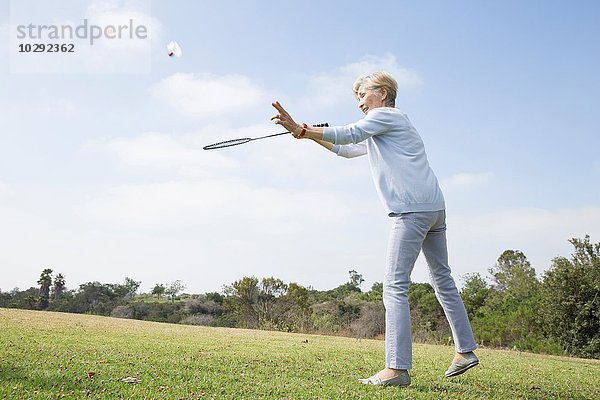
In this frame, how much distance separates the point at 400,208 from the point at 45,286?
58.2 feet

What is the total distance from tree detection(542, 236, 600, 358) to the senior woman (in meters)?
11.8

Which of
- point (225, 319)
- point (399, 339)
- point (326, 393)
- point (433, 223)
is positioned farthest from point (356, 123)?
point (225, 319)

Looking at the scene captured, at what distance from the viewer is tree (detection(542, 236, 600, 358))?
14352 millimetres

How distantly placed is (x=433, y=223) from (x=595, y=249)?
13.4 meters

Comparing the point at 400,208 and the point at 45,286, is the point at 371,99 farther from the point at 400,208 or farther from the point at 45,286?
the point at 45,286

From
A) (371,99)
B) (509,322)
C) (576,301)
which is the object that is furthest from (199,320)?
(371,99)

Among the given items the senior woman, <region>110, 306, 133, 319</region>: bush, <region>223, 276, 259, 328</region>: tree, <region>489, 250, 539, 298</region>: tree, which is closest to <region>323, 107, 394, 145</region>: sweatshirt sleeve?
the senior woman

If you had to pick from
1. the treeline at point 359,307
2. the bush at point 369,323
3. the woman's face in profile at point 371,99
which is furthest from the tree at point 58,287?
the woman's face in profile at point 371,99

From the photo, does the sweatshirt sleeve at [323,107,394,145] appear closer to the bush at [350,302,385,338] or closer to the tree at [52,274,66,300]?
the bush at [350,302,385,338]

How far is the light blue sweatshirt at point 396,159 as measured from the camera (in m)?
3.95

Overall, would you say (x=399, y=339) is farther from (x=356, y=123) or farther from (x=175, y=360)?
(x=175, y=360)

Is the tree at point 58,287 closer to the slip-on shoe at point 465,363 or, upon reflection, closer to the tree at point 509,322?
the tree at point 509,322

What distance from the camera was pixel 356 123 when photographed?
3.99 m

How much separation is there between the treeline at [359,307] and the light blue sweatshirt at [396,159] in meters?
10.5
